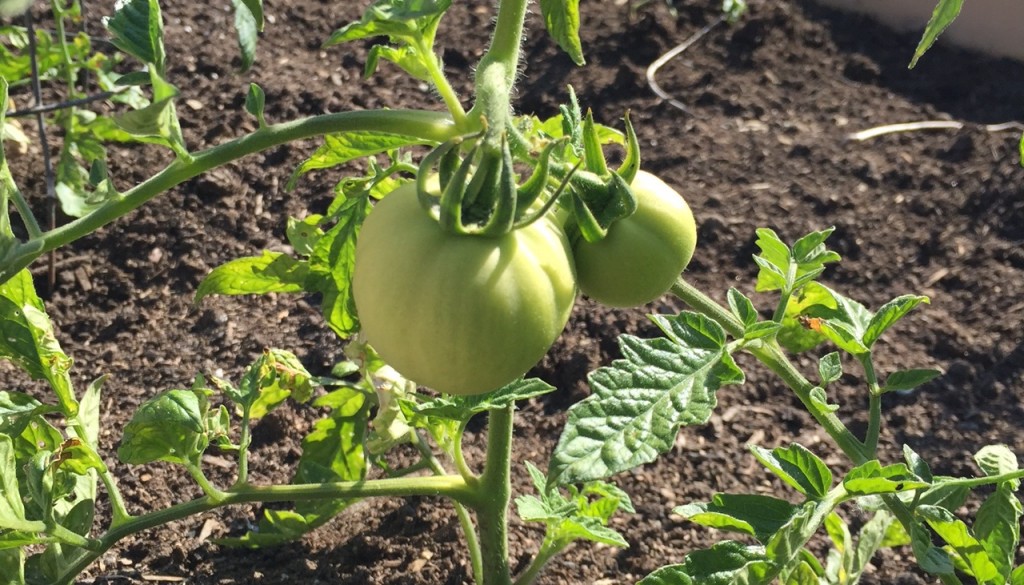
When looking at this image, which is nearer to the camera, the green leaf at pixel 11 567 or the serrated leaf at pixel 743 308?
the serrated leaf at pixel 743 308

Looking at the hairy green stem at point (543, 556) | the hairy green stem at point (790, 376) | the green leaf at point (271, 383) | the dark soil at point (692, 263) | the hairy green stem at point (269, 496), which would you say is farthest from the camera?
the dark soil at point (692, 263)

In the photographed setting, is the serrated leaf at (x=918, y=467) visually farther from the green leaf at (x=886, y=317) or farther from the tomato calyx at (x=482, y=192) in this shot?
the tomato calyx at (x=482, y=192)

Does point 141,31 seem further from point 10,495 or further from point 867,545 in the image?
point 867,545

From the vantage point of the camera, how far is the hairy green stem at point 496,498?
1.38m

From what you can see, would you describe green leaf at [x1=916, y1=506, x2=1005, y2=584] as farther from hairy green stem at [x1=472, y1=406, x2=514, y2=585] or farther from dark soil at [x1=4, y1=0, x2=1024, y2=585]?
dark soil at [x1=4, y1=0, x2=1024, y2=585]

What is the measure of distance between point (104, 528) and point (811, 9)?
9.48ft

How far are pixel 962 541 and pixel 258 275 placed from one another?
0.92m

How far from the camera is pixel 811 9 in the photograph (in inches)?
140

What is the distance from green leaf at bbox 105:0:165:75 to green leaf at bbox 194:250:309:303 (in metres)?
0.41

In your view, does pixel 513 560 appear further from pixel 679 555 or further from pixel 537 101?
pixel 537 101

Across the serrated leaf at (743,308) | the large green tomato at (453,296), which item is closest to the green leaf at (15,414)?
the large green tomato at (453,296)

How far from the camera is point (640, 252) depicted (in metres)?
0.99

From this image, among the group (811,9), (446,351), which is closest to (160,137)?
(446,351)

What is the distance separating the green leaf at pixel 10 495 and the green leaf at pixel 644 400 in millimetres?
625
